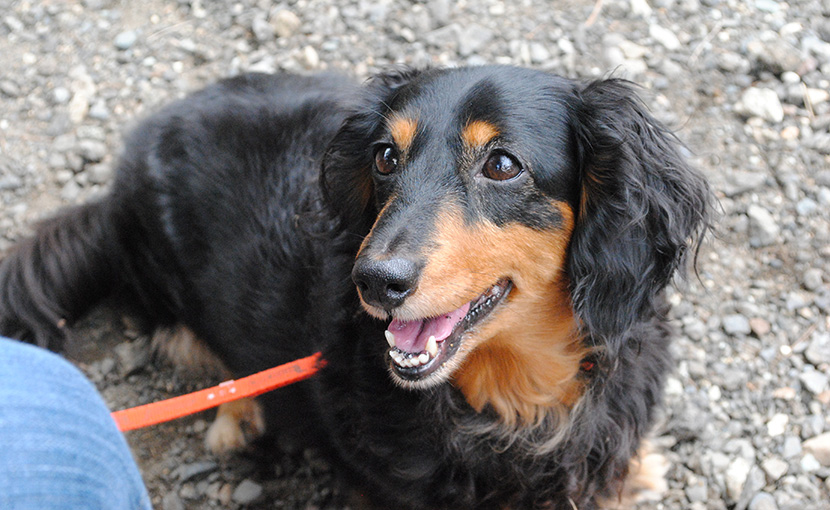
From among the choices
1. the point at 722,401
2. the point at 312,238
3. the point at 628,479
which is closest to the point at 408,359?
the point at 312,238

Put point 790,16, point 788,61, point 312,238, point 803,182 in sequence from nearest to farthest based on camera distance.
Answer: point 312,238 → point 803,182 → point 788,61 → point 790,16

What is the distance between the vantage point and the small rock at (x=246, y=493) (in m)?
3.02

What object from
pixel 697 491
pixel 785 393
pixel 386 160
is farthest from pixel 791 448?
pixel 386 160

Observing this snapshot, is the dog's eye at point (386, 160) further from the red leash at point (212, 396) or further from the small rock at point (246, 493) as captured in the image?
the small rock at point (246, 493)

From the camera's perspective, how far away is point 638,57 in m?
4.09

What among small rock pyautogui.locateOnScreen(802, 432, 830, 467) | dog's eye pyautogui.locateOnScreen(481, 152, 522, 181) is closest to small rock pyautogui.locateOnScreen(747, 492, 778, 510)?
small rock pyautogui.locateOnScreen(802, 432, 830, 467)

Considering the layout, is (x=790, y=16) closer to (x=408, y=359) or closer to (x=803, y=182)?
(x=803, y=182)

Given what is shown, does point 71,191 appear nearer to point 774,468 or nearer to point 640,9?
point 640,9

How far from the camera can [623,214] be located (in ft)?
6.69

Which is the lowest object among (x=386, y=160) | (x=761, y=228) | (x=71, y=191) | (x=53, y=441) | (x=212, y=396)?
(x=761, y=228)

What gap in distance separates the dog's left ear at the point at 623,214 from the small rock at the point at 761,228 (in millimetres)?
1472

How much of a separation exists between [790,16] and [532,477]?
3269mm

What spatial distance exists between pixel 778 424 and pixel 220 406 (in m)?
2.35

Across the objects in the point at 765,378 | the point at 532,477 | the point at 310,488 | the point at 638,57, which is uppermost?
the point at 638,57
